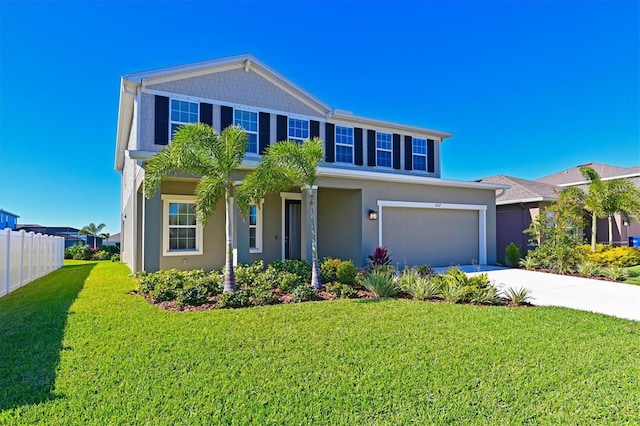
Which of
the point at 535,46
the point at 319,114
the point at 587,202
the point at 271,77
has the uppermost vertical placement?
the point at 535,46

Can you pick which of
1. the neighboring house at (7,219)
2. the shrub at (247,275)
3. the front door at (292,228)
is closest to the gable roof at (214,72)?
the front door at (292,228)

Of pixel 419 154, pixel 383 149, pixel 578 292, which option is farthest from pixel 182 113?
pixel 578 292

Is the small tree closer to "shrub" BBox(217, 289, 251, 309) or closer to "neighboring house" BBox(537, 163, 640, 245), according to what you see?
"neighboring house" BBox(537, 163, 640, 245)

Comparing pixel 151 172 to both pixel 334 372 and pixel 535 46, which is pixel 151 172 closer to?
pixel 334 372

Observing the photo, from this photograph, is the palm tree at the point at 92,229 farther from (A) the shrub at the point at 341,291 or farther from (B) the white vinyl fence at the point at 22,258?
(A) the shrub at the point at 341,291

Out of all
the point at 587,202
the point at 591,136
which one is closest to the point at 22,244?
the point at 587,202

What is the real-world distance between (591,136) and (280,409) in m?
25.1

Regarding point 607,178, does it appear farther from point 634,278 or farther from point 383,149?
point 383,149

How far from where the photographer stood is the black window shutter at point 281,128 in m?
13.7

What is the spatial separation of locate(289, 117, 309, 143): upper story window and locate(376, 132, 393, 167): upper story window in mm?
3377

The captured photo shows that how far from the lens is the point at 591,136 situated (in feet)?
68.5

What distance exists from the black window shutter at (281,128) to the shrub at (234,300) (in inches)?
311

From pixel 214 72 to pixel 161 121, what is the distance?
109 inches

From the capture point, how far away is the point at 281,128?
13.8 meters
